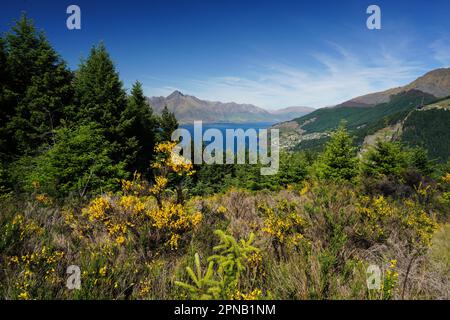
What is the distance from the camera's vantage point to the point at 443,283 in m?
2.81

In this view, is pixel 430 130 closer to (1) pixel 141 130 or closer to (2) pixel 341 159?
(2) pixel 341 159

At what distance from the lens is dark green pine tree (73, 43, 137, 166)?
20906 millimetres

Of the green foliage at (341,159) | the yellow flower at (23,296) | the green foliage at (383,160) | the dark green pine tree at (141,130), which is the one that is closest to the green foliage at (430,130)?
the green foliage at (383,160)

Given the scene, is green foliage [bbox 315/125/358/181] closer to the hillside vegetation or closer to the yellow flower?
the hillside vegetation

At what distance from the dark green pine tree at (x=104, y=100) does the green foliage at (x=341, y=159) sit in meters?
17.6

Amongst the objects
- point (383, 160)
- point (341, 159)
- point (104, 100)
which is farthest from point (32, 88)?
point (383, 160)

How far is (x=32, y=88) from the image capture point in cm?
1883

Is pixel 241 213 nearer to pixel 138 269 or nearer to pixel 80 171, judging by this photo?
pixel 138 269

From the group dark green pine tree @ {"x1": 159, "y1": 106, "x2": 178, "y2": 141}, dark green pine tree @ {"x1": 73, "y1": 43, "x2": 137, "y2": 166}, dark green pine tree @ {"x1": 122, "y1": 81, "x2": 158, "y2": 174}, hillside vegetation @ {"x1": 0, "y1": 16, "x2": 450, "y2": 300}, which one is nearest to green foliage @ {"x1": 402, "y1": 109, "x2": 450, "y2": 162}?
dark green pine tree @ {"x1": 159, "y1": 106, "x2": 178, "y2": 141}

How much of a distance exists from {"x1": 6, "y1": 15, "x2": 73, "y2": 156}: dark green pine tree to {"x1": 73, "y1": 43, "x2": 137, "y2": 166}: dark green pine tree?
4.87 ft

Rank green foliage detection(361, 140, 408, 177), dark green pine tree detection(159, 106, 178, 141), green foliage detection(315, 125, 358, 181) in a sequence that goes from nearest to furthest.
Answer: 1. green foliage detection(315, 125, 358, 181)
2. green foliage detection(361, 140, 408, 177)
3. dark green pine tree detection(159, 106, 178, 141)

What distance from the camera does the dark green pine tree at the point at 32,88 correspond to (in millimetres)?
18719

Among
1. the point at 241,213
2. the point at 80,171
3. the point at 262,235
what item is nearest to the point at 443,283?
the point at 262,235

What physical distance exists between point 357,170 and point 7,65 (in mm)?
29715
